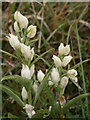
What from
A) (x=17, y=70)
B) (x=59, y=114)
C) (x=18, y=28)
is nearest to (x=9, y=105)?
(x=17, y=70)

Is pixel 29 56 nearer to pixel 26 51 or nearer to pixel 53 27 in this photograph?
pixel 26 51

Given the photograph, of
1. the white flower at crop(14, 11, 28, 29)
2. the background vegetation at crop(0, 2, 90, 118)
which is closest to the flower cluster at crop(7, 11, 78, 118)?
the white flower at crop(14, 11, 28, 29)

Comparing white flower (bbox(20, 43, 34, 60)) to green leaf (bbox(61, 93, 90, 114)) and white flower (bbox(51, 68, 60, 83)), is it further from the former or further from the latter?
green leaf (bbox(61, 93, 90, 114))

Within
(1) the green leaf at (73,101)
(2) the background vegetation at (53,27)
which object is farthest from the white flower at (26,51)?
(2) the background vegetation at (53,27)

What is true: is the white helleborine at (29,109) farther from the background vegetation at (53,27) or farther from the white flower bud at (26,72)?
the background vegetation at (53,27)

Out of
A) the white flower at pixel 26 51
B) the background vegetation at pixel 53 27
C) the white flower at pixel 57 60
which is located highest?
the background vegetation at pixel 53 27

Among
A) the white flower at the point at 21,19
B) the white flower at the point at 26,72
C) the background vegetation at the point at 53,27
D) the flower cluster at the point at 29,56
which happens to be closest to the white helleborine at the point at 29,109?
the flower cluster at the point at 29,56

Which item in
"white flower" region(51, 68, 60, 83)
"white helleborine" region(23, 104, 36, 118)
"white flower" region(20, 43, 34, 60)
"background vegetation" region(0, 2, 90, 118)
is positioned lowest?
"white helleborine" region(23, 104, 36, 118)

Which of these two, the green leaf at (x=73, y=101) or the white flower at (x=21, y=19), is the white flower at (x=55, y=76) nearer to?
the green leaf at (x=73, y=101)

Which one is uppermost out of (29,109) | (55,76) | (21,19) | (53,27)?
(53,27)

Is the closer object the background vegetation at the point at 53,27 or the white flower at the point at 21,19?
the white flower at the point at 21,19

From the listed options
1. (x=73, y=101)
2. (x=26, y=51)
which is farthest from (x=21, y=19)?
(x=73, y=101)

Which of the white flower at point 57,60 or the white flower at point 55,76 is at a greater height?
the white flower at point 57,60
